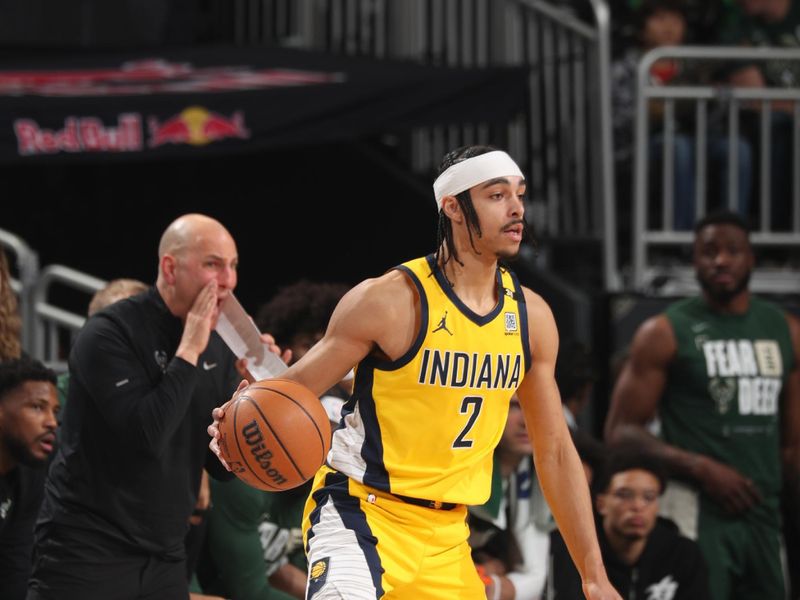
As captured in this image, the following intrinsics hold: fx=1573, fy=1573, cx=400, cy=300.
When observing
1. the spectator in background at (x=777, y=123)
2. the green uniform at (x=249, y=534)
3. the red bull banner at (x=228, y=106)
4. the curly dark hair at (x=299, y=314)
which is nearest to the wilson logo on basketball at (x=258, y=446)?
the green uniform at (x=249, y=534)

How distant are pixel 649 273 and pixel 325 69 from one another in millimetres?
2484

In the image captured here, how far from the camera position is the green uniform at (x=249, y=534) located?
261 inches

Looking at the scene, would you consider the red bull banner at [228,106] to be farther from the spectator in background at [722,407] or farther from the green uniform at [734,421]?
the green uniform at [734,421]

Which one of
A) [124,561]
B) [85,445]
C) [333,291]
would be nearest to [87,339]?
[85,445]

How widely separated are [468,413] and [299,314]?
194cm

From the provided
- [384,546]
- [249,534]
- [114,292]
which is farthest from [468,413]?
[114,292]

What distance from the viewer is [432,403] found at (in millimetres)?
5148

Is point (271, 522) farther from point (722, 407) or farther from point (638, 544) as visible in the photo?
point (722, 407)

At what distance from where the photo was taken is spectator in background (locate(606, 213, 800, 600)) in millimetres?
8102

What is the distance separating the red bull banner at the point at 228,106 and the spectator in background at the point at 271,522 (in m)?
2.00

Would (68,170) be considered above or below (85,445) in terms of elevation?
above

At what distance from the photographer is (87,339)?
576 centimetres

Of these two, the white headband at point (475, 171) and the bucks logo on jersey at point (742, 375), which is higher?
the white headband at point (475, 171)

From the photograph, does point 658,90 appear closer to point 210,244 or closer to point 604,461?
point 604,461
